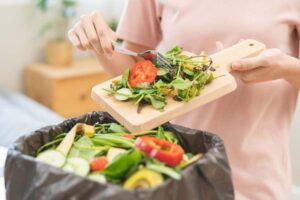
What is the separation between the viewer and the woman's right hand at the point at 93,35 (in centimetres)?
90

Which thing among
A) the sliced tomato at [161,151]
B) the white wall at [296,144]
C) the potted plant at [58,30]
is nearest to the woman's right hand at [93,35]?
the sliced tomato at [161,151]

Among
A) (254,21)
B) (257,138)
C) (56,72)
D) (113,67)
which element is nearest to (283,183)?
(257,138)

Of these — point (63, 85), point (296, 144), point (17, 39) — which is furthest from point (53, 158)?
point (17, 39)

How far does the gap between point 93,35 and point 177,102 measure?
0.86 ft

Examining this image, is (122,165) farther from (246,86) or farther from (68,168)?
(246,86)

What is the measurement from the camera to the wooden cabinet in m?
2.47

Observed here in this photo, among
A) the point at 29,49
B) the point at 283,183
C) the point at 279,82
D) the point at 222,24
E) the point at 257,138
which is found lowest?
the point at 29,49

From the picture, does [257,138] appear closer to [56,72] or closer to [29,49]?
[56,72]

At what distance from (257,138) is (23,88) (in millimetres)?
2008

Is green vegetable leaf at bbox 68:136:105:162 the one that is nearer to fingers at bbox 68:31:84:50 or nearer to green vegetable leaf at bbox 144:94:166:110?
green vegetable leaf at bbox 144:94:166:110

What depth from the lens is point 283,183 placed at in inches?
38.4

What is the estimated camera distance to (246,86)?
3.15 feet

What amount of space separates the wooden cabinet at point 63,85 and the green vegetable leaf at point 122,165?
75.1 inches

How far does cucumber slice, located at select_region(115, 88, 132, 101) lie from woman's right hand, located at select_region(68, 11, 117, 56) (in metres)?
0.17
